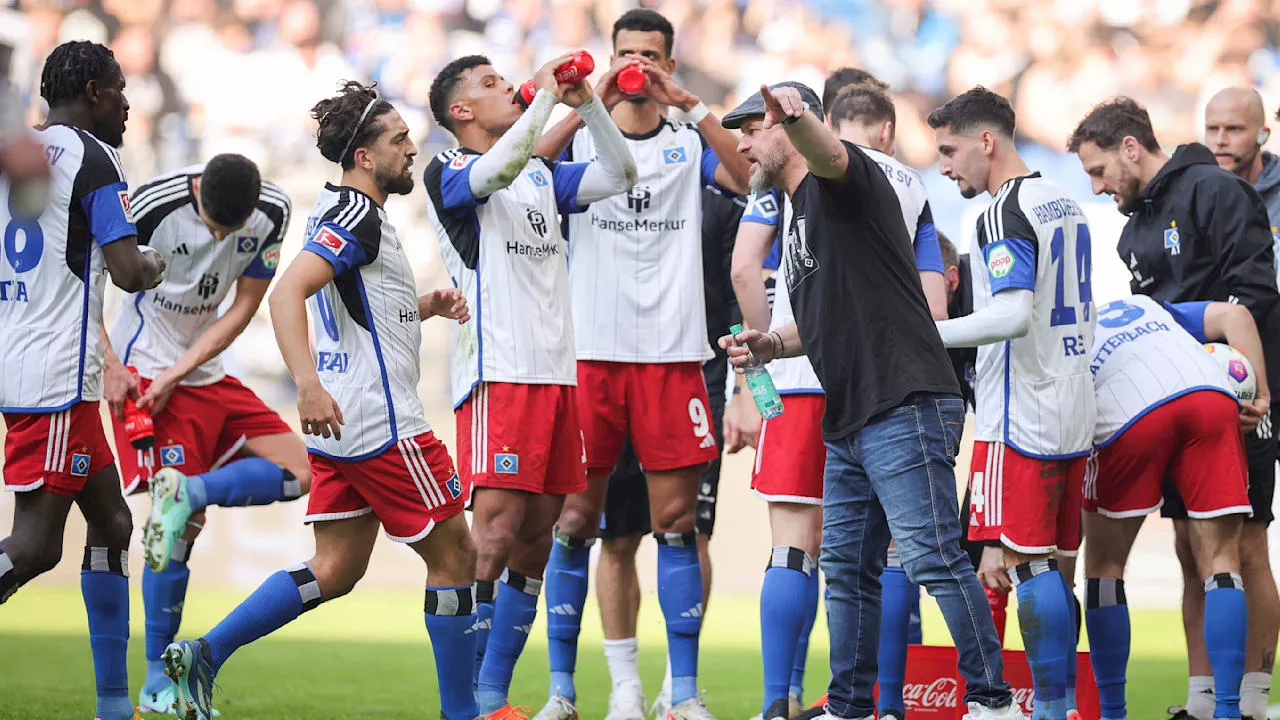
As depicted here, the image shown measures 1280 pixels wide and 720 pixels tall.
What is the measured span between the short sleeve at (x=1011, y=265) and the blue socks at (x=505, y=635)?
80.1 inches

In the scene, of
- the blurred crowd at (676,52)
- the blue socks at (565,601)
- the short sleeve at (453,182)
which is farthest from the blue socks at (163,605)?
the blurred crowd at (676,52)

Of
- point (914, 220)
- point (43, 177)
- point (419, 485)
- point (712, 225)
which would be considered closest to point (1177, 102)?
point (712, 225)

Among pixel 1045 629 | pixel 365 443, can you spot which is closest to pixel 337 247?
pixel 365 443

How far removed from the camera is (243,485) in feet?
15.8

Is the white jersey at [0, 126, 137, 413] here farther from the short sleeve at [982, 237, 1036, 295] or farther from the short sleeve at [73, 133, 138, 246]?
the short sleeve at [982, 237, 1036, 295]

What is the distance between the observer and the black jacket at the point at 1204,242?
530 cm

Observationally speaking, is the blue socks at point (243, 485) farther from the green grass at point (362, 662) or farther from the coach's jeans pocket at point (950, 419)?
the coach's jeans pocket at point (950, 419)

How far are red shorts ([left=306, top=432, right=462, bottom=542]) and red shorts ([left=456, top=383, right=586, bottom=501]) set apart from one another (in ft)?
1.42

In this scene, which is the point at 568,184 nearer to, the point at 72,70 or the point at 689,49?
the point at 72,70

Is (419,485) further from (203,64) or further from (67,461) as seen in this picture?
(203,64)

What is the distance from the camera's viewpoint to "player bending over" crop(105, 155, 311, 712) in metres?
5.59

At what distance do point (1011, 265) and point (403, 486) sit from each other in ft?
6.74

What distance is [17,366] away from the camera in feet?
14.1

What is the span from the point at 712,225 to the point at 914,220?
1606 mm
